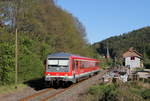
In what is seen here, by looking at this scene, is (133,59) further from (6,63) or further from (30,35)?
(6,63)

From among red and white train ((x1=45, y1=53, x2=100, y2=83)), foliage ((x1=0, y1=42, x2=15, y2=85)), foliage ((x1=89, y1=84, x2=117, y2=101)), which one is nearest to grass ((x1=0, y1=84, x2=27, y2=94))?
foliage ((x1=0, y1=42, x2=15, y2=85))

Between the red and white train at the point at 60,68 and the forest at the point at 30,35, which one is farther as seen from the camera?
the forest at the point at 30,35

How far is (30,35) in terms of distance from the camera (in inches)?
1310

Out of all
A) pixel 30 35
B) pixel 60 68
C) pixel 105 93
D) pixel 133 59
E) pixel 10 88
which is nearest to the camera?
pixel 105 93

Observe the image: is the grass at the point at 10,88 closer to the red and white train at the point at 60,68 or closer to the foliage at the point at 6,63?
the foliage at the point at 6,63

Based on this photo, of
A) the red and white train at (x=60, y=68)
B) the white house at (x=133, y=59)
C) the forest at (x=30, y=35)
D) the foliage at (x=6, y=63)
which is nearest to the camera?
the foliage at (x=6, y=63)

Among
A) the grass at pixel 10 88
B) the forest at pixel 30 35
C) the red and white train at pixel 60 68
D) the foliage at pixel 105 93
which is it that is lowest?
the grass at pixel 10 88

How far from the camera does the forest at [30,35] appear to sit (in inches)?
840

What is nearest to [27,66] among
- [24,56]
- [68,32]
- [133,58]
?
[24,56]

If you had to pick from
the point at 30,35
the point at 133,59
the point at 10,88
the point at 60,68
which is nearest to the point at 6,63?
the point at 10,88

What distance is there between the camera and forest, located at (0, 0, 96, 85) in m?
21.3

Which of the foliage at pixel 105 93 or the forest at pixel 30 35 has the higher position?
the forest at pixel 30 35

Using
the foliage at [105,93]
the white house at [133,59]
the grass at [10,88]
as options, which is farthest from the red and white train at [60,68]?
the white house at [133,59]

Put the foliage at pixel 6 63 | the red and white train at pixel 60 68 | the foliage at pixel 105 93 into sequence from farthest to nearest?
the red and white train at pixel 60 68 < the foliage at pixel 6 63 < the foliage at pixel 105 93
